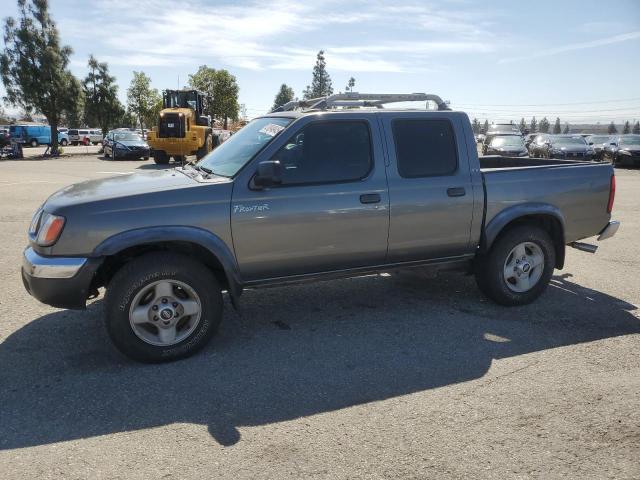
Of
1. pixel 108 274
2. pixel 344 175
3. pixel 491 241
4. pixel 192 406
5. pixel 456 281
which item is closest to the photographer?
pixel 192 406

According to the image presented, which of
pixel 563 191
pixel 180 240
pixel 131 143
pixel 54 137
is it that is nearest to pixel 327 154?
pixel 180 240

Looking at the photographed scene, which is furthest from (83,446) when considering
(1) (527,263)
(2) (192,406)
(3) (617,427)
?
→ (1) (527,263)

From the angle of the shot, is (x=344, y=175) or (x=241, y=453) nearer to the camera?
(x=241, y=453)

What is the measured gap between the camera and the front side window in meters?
4.25

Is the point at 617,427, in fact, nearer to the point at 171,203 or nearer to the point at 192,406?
the point at 192,406

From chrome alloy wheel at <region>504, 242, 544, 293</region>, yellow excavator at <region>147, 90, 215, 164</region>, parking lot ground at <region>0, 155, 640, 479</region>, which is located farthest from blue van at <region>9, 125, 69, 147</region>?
chrome alloy wheel at <region>504, 242, 544, 293</region>

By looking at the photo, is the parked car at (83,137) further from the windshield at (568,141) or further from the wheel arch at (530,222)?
the wheel arch at (530,222)

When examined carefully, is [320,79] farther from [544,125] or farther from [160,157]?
[160,157]

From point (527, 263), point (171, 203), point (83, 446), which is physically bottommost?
point (83, 446)

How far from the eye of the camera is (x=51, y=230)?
366 cm

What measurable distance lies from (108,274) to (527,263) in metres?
3.98

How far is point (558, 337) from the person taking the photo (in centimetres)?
445

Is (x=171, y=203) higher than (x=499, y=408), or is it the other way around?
(x=171, y=203)

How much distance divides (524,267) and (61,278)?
4.23m
